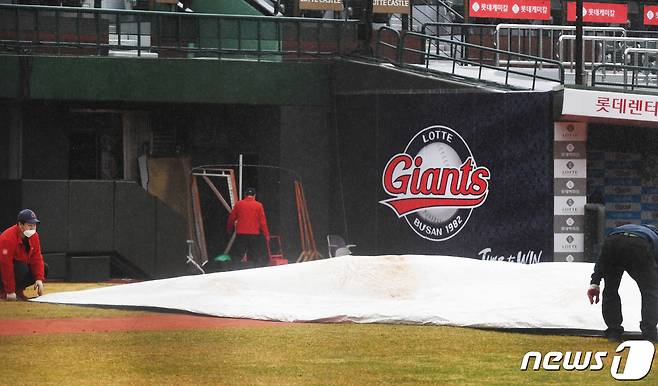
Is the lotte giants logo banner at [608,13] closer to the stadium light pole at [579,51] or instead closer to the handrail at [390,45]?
the handrail at [390,45]

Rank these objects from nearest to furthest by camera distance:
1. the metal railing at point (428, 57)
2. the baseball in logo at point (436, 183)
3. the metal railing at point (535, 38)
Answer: the baseball in logo at point (436, 183) < the metal railing at point (428, 57) < the metal railing at point (535, 38)

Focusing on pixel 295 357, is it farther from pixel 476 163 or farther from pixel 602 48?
pixel 602 48

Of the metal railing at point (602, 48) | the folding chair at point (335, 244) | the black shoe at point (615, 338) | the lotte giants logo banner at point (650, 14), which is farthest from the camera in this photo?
the lotte giants logo banner at point (650, 14)

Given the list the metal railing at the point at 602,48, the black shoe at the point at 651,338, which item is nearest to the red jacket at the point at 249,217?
the metal railing at the point at 602,48

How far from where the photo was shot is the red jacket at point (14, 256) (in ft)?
68.9

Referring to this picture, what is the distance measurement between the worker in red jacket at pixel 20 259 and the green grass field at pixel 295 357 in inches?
118

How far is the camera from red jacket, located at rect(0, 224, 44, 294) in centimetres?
2100

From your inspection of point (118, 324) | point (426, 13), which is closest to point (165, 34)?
point (426, 13)

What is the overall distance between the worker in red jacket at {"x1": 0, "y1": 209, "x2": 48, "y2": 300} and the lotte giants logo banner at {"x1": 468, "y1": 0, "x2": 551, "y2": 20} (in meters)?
18.3

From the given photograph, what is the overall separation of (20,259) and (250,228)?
22.5 feet

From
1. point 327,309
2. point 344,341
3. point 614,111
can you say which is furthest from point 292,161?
point 344,341

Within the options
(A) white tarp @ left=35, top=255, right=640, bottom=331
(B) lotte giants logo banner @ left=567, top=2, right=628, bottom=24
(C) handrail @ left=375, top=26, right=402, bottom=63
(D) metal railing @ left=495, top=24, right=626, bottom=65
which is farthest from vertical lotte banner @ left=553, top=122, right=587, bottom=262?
(B) lotte giants logo banner @ left=567, top=2, right=628, bottom=24

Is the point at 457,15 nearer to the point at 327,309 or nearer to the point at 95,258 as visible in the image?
the point at 95,258

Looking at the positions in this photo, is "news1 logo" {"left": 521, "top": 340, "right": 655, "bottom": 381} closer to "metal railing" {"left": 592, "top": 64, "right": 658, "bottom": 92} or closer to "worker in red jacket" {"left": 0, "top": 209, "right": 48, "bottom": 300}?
"worker in red jacket" {"left": 0, "top": 209, "right": 48, "bottom": 300}
